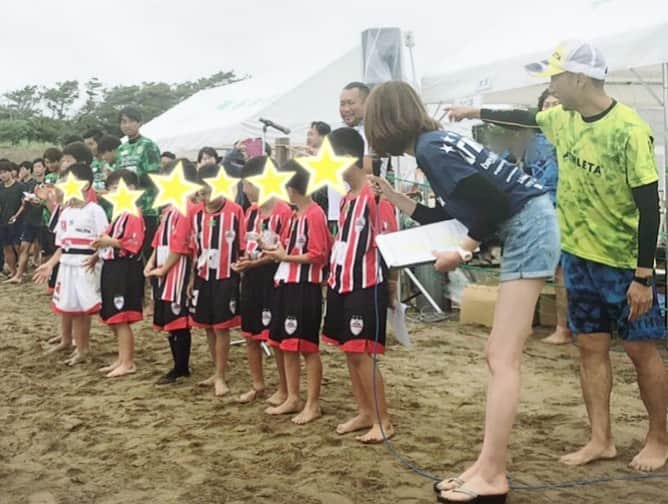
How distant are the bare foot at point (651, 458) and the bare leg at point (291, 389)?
1948mm

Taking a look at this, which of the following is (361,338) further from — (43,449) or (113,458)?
(43,449)

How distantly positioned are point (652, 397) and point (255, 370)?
2489 mm

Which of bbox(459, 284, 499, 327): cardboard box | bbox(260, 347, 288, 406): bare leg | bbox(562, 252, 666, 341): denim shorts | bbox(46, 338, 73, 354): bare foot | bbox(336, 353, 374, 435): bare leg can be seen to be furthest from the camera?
bbox(459, 284, 499, 327): cardboard box

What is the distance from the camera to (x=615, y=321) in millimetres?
3449

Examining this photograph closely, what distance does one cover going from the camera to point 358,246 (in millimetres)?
3922

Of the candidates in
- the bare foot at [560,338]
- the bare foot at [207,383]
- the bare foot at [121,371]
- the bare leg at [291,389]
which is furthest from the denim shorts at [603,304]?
the bare foot at [121,371]

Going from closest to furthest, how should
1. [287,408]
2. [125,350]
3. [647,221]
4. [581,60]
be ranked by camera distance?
[647,221], [581,60], [287,408], [125,350]

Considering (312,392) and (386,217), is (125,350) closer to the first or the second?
(312,392)

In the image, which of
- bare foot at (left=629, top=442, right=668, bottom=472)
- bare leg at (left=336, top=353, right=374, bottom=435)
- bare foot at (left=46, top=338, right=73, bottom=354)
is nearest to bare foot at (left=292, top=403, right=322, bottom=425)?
bare leg at (left=336, top=353, right=374, bottom=435)

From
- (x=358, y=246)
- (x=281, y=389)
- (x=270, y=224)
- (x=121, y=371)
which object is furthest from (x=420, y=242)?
(x=121, y=371)

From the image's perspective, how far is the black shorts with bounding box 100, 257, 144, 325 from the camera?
5699 mm

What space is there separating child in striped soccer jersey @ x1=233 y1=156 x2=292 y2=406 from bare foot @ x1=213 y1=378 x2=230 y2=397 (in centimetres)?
20

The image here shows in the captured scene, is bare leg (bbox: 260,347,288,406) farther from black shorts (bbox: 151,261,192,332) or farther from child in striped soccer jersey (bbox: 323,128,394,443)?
black shorts (bbox: 151,261,192,332)

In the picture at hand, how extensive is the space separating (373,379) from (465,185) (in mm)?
1384
